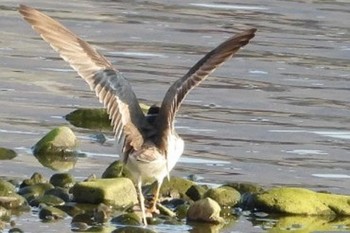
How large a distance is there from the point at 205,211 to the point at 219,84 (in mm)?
6696

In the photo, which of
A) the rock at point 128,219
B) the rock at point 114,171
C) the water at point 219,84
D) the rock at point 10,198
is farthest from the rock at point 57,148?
the rock at point 128,219

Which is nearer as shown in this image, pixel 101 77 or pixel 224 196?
pixel 101 77

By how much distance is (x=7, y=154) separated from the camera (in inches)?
484

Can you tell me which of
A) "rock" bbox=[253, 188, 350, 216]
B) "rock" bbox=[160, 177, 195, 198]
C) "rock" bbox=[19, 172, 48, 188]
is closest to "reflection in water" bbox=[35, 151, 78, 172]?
"rock" bbox=[19, 172, 48, 188]

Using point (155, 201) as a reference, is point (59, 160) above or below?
below

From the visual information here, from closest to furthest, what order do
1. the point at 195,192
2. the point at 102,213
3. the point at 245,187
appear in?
the point at 102,213, the point at 195,192, the point at 245,187

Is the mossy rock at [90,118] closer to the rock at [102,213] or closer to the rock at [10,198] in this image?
the rock at [10,198]

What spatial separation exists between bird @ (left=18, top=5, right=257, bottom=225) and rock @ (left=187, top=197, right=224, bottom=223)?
1.08 ft

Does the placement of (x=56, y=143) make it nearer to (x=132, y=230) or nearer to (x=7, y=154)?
(x=7, y=154)

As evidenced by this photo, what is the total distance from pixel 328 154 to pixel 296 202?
218 cm

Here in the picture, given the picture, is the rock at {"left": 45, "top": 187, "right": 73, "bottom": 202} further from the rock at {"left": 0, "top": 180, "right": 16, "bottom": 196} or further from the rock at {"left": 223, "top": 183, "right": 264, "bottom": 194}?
the rock at {"left": 223, "top": 183, "right": 264, "bottom": 194}

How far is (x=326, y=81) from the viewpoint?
17688 millimetres

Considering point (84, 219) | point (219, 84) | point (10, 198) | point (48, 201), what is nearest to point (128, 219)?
point (84, 219)

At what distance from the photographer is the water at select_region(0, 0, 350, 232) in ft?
41.3
